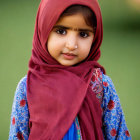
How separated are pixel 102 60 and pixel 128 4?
586mm

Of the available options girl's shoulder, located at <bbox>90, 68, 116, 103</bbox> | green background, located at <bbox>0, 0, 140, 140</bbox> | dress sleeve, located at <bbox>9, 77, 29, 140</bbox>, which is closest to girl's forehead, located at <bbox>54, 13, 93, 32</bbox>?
girl's shoulder, located at <bbox>90, 68, 116, 103</bbox>

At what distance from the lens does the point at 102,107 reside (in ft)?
4.44

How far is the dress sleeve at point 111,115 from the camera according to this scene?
1340 mm

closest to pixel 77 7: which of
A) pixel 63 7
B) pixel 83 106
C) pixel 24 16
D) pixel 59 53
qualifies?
pixel 63 7

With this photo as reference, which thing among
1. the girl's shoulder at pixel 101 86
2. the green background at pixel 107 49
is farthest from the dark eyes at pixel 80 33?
the green background at pixel 107 49

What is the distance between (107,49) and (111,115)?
4.48 ft

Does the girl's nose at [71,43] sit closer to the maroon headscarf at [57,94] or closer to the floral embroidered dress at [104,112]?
the maroon headscarf at [57,94]

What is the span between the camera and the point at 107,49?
2.63 m

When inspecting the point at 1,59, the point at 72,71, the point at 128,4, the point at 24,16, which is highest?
the point at 128,4

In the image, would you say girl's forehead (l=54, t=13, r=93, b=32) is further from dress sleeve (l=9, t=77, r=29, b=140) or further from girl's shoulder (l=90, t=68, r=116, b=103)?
dress sleeve (l=9, t=77, r=29, b=140)

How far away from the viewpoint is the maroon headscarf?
4.04ft

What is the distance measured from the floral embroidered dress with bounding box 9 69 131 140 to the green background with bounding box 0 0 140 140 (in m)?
A: 1.26

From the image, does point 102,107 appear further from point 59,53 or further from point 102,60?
point 102,60

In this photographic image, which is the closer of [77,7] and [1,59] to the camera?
[77,7]
